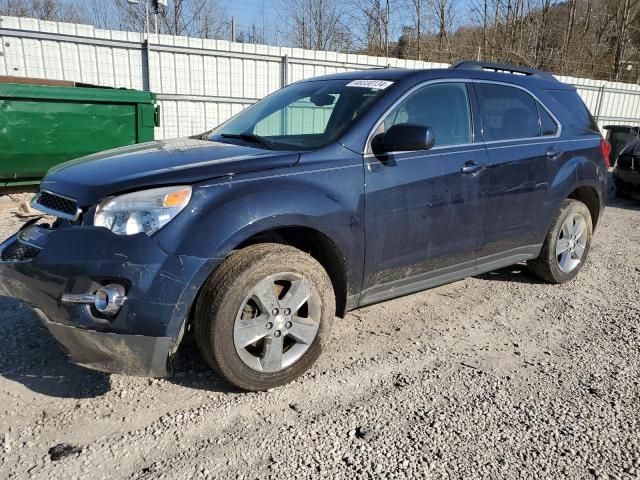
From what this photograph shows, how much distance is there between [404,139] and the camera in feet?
9.69

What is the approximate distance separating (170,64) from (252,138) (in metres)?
7.12

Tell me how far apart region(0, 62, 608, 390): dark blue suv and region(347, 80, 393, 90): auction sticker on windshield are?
16mm

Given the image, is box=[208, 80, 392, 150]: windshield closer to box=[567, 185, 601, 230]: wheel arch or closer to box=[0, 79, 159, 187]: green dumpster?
box=[567, 185, 601, 230]: wheel arch

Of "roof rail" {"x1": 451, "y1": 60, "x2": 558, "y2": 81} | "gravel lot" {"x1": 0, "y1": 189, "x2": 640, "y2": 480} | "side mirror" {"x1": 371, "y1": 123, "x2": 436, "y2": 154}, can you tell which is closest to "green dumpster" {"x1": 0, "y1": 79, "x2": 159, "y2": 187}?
"gravel lot" {"x1": 0, "y1": 189, "x2": 640, "y2": 480}

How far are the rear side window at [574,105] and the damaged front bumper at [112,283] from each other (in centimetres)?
354

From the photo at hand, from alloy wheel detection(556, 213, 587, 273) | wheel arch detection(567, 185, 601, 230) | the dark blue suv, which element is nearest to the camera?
the dark blue suv

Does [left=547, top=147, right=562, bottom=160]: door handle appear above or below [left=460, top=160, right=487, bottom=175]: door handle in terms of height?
above

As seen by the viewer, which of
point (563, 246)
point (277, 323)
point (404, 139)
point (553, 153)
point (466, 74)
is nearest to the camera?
point (277, 323)

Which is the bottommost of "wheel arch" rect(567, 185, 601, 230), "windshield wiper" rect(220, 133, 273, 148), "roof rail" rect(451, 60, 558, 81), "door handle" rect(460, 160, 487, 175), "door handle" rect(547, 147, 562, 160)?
"wheel arch" rect(567, 185, 601, 230)

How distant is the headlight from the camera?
93.2 inches

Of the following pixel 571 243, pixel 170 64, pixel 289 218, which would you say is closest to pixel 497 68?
pixel 571 243

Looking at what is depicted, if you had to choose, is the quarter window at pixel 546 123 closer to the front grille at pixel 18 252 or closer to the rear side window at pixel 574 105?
the rear side window at pixel 574 105

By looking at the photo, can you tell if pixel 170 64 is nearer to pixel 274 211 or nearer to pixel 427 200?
pixel 427 200

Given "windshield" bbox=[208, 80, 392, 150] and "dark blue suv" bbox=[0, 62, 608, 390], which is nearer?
"dark blue suv" bbox=[0, 62, 608, 390]
